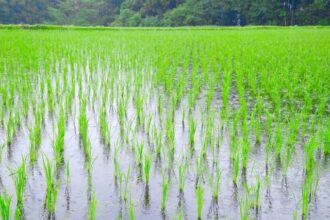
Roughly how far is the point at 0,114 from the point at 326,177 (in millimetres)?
2947

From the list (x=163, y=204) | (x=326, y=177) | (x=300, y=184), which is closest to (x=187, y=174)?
(x=163, y=204)

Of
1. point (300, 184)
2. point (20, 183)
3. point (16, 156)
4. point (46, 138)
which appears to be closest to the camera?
point (20, 183)

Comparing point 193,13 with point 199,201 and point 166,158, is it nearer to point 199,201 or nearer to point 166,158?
point 166,158

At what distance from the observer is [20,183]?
2201mm

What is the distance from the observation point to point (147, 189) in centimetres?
256

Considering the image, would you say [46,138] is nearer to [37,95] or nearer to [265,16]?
[37,95]

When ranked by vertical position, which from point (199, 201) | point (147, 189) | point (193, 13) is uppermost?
point (193, 13)

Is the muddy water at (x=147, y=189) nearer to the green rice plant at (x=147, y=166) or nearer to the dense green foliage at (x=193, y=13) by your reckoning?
the green rice plant at (x=147, y=166)

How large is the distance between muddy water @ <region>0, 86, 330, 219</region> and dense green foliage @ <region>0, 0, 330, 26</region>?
33461mm

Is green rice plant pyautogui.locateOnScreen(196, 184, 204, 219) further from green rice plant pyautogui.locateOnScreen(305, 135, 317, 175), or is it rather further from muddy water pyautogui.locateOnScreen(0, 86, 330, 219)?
green rice plant pyautogui.locateOnScreen(305, 135, 317, 175)

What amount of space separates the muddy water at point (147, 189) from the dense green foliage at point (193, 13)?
33461mm

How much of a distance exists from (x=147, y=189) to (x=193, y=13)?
34984 mm

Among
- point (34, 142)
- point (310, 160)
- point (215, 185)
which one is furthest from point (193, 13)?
point (215, 185)

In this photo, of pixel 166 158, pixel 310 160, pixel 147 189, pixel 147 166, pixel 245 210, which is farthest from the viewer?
pixel 166 158
